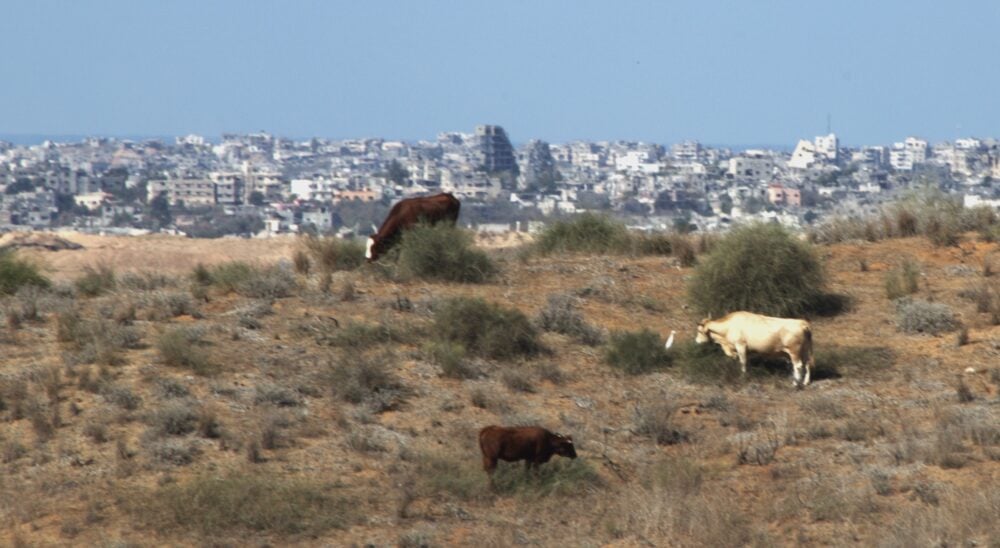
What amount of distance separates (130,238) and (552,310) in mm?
32087

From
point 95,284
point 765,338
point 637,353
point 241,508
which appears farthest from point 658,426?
point 95,284

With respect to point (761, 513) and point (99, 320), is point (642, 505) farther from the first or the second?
point (99, 320)

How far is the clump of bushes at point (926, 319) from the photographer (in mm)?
17344

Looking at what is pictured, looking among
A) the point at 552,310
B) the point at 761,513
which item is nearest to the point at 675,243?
the point at 552,310

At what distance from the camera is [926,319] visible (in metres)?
17.4

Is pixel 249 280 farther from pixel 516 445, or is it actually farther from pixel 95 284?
pixel 516 445

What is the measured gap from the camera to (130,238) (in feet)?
155

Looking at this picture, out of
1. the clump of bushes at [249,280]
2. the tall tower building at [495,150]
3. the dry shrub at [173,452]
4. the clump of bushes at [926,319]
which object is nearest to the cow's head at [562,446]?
the dry shrub at [173,452]

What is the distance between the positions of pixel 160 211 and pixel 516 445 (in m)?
104

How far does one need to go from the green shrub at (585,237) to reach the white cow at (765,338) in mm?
6314

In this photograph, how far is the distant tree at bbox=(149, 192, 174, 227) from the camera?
10688cm

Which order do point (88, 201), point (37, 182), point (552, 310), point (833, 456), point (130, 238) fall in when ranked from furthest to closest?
point (37, 182) → point (88, 201) → point (130, 238) → point (552, 310) → point (833, 456)

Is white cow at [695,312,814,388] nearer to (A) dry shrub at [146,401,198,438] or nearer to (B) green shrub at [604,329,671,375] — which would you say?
(B) green shrub at [604,329,671,375]

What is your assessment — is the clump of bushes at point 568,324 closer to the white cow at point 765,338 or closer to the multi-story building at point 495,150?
the white cow at point 765,338
